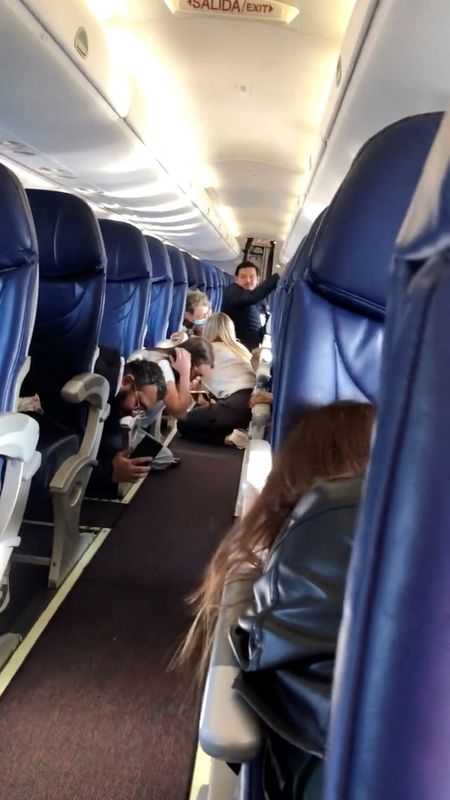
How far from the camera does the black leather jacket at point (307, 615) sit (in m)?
0.77

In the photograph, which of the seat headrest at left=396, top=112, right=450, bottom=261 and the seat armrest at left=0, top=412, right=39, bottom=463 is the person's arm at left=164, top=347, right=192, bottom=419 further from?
the seat headrest at left=396, top=112, right=450, bottom=261

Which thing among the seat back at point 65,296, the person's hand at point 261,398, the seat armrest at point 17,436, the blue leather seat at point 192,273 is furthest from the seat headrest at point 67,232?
the blue leather seat at point 192,273

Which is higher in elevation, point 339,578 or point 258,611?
point 339,578

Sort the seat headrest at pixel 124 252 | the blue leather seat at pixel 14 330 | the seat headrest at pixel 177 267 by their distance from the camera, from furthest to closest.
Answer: the seat headrest at pixel 177 267 < the seat headrest at pixel 124 252 < the blue leather seat at pixel 14 330

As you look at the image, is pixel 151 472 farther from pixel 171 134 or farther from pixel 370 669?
pixel 370 669

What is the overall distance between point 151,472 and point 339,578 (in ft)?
13.9

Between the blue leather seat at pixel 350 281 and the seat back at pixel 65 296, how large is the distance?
1.57 metres

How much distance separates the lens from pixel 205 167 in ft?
26.8

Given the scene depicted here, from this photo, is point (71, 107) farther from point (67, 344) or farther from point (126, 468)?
point (126, 468)

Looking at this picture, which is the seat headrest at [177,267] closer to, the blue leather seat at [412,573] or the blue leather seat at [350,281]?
the blue leather seat at [350,281]

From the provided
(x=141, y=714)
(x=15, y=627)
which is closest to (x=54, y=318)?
(x=15, y=627)

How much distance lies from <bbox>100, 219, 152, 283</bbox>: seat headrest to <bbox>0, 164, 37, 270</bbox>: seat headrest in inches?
84.4

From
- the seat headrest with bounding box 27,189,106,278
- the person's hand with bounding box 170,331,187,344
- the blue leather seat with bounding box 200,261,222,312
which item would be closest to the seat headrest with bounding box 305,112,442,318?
the seat headrest with bounding box 27,189,106,278

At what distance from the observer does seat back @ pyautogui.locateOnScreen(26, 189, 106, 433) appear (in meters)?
3.05
